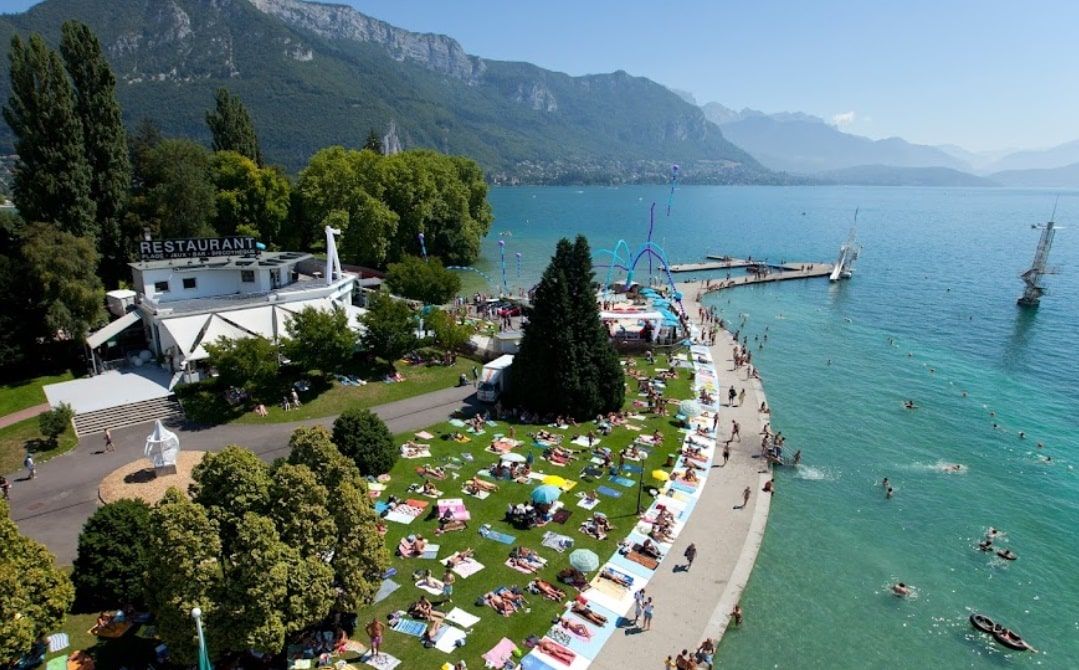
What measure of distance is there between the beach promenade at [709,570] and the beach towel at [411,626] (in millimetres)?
5521

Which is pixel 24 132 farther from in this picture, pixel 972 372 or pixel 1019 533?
pixel 972 372

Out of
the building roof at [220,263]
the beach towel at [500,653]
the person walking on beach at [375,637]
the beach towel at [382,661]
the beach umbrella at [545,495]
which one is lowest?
the beach towel at [500,653]

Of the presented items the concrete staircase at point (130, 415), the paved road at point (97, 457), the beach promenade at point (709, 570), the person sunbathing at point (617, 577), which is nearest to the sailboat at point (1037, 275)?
the beach promenade at point (709, 570)

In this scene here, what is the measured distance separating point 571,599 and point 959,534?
19627 mm

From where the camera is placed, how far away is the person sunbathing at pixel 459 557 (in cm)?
2170

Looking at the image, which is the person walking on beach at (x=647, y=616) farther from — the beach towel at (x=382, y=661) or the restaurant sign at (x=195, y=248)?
the restaurant sign at (x=195, y=248)

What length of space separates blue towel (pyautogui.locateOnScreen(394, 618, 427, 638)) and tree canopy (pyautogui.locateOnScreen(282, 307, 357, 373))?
65.7 feet

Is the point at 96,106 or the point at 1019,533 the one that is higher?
the point at 96,106

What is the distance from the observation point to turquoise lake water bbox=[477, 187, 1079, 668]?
21.1 m

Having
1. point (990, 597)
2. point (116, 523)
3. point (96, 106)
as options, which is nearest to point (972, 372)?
point (990, 597)

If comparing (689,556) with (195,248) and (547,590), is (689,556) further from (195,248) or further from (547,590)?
(195,248)

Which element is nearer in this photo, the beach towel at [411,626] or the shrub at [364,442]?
the beach towel at [411,626]

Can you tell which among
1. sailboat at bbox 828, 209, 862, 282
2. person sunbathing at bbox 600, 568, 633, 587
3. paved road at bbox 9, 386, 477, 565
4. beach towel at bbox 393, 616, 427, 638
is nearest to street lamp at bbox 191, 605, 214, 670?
beach towel at bbox 393, 616, 427, 638

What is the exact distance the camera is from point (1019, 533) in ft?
91.2
